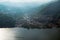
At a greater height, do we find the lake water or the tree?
the tree

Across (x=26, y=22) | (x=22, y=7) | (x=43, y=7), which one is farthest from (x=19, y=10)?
(x=43, y=7)

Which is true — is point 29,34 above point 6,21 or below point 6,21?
below

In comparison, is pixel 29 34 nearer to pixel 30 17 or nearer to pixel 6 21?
pixel 30 17

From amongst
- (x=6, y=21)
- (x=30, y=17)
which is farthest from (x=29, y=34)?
(x=6, y=21)

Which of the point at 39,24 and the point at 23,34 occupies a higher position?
the point at 39,24

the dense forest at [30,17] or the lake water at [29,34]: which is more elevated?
the dense forest at [30,17]

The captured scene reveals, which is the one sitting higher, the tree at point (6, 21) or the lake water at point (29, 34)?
the tree at point (6, 21)

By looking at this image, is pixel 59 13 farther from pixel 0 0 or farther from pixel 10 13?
pixel 0 0

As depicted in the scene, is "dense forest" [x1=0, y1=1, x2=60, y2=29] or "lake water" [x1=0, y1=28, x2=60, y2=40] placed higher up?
"dense forest" [x1=0, y1=1, x2=60, y2=29]
